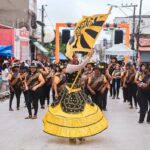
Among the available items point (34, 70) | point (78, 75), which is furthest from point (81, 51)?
point (34, 70)

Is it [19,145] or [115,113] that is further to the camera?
[115,113]

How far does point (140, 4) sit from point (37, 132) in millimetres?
36847

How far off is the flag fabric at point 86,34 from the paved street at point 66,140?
1.80 meters

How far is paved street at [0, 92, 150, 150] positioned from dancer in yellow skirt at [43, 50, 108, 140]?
0.31 meters

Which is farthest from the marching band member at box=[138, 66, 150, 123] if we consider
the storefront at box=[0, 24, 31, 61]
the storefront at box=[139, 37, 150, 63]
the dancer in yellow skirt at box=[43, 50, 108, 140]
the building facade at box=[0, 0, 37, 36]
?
the storefront at box=[139, 37, 150, 63]

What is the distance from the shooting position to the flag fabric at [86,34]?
33.4 feet

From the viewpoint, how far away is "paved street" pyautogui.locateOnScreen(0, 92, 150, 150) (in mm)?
10008

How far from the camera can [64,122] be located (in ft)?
32.2

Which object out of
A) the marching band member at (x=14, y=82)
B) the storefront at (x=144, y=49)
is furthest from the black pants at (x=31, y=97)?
the storefront at (x=144, y=49)

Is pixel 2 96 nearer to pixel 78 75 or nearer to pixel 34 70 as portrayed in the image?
pixel 34 70

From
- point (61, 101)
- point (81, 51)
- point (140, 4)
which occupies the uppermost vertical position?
point (140, 4)

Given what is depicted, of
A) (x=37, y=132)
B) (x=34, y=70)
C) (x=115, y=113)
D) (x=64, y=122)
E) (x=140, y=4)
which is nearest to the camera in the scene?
(x=64, y=122)

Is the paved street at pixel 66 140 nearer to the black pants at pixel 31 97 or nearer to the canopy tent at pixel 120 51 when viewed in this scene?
the black pants at pixel 31 97

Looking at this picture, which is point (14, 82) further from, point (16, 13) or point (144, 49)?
point (144, 49)
